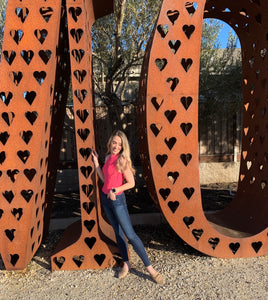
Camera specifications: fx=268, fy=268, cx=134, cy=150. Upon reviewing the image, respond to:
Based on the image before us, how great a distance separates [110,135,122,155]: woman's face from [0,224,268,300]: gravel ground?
1.55 meters

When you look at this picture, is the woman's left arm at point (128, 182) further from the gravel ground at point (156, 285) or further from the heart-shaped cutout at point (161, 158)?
the gravel ground at point (156, 285)

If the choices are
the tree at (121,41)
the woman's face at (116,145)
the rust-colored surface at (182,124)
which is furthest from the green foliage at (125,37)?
the woman's face at (116,145)

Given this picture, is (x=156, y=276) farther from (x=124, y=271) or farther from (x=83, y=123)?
(x=83, y=123)

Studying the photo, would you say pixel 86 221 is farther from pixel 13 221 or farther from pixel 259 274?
pixel 259 274

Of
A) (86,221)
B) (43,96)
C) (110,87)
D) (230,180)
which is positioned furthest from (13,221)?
(230,180)

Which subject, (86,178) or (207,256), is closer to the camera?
(86,178)

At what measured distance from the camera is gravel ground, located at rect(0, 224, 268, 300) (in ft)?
9.59

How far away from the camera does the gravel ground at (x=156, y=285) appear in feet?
9.59

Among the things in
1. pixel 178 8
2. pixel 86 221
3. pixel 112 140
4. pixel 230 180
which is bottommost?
pixel 230 180

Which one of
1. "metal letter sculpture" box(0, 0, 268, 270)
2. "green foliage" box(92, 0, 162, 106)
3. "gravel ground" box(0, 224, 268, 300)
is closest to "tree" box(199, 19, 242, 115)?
"green foliage" box(92, 0, 162, 106)

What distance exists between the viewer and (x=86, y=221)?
3.44m

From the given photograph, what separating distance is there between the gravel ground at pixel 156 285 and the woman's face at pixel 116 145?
155cm

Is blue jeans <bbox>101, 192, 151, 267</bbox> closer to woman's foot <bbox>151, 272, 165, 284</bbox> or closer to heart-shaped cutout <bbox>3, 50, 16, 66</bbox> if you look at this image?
woman's foot <bbox>151, 272, 165, 284</bbox>

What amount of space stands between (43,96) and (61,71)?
86 centimetres
